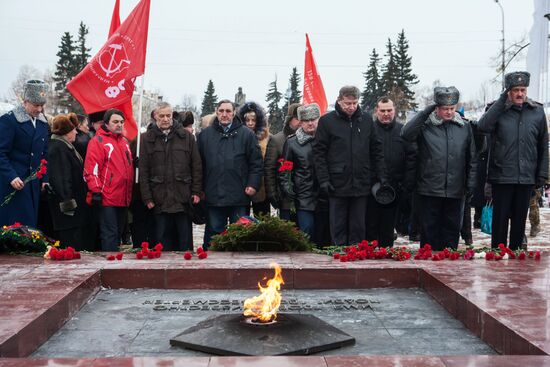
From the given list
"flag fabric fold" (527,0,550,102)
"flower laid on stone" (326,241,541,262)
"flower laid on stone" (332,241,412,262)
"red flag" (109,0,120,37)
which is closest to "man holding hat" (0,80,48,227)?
"red flag" (109,0,120,37)

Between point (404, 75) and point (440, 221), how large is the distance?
148ft

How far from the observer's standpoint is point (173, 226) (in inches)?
301

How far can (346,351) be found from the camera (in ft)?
12.4

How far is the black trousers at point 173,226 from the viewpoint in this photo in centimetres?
746

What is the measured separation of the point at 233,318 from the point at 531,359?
170 cm

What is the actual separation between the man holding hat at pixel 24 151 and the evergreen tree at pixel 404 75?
44167mm

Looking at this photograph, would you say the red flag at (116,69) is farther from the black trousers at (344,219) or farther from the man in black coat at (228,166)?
the black trousers at (344,219)

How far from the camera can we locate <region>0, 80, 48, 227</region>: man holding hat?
23.7ft

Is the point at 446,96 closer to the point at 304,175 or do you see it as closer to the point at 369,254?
the point at 304,175

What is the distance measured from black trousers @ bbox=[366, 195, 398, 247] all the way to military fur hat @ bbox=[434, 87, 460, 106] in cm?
127

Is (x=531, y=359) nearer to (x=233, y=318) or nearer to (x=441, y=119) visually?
(x=233, y=318)

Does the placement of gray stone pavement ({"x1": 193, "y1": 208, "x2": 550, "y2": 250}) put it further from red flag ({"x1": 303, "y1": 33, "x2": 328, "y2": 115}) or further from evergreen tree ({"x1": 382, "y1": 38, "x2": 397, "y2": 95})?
evergreen tree ({"x1": 382, "y1": 38, "x2": 397, "y2": 95})

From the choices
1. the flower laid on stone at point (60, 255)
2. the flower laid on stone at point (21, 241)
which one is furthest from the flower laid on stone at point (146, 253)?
the flower laid on stone at point (21, 241)

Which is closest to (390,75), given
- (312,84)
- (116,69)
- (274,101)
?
(274,101)
